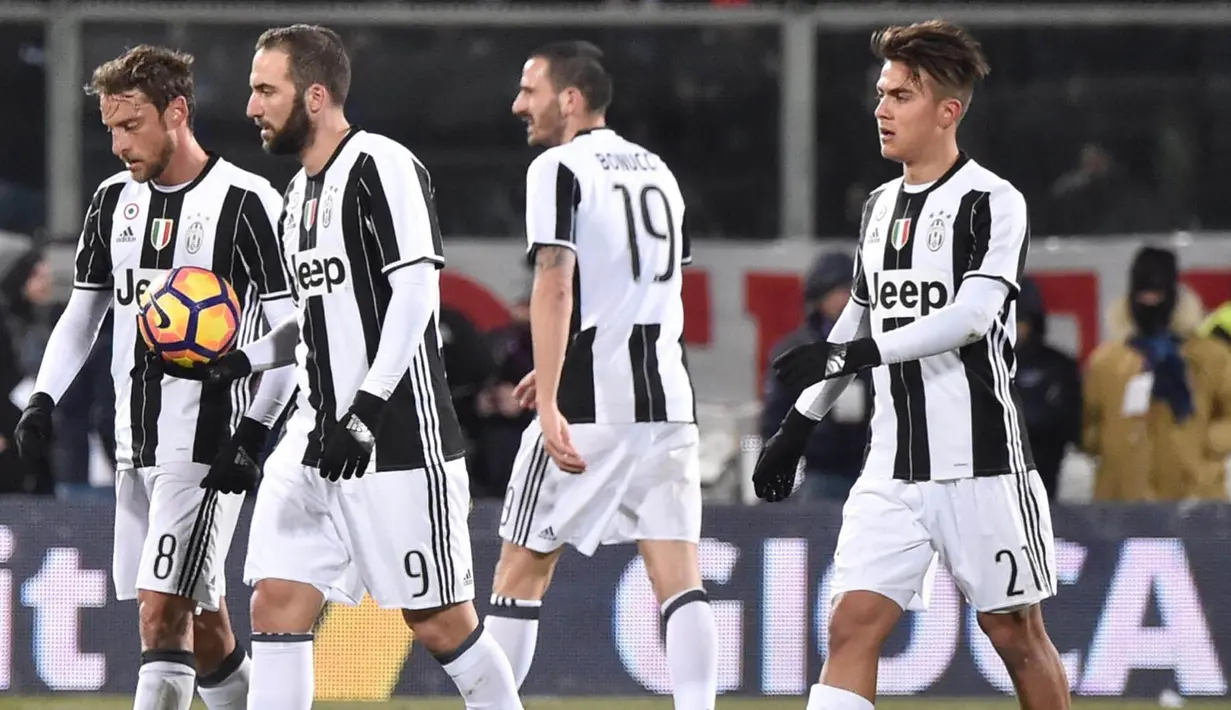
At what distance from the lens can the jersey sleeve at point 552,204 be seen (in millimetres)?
6297

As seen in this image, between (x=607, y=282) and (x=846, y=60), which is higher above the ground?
(x=846, y=60)

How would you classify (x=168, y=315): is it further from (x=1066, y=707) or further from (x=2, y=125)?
(x=2, y=125)

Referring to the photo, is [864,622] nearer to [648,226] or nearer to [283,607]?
[283,607]

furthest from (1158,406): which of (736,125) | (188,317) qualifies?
(188,317)

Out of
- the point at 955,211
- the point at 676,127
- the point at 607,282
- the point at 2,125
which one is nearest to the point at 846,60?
the point at 676,127

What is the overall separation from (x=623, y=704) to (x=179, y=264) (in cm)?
302

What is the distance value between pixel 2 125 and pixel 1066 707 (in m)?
8.20

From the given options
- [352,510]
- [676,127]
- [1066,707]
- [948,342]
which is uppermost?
[676,127]

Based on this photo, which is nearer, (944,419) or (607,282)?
(944,419)

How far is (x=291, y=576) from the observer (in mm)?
5438

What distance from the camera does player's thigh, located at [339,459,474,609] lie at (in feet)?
17.9

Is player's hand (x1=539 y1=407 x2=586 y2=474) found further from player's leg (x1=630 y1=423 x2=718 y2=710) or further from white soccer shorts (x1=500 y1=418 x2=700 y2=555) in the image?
player's leg (x1=630 y1=423 x2=718 y2=710)

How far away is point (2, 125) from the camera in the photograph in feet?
39.7

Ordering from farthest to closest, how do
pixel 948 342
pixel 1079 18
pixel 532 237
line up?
pixel 1079 18, pixel 532 237, pixel 948 342
